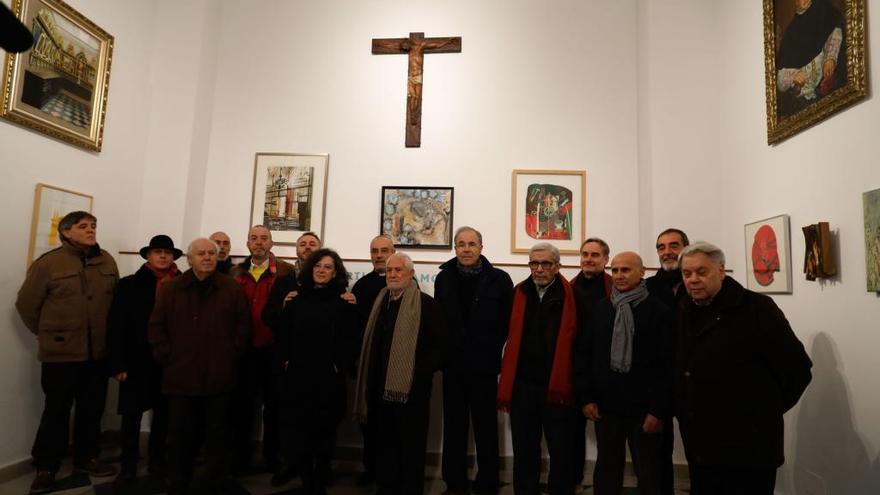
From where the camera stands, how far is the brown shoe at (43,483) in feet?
9.23

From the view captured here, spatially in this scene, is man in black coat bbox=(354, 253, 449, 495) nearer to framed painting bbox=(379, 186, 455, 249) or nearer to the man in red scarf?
the man in red scarf

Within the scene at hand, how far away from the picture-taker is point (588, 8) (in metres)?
4.20

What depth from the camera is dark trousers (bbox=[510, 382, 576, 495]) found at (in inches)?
97.9

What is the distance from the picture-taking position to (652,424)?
2.13 m

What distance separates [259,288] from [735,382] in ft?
9.11

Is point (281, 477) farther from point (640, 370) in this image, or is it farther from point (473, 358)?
point (640, 370)

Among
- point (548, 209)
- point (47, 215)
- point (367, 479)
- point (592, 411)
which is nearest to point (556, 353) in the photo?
point (592, 411)

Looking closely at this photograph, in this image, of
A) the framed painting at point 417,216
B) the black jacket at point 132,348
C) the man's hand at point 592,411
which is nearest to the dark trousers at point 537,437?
the man's hand at point 592,411

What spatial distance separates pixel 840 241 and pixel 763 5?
1.73m

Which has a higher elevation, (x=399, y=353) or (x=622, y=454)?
(x=399, y=353)

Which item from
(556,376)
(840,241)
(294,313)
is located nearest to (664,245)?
(840,241)

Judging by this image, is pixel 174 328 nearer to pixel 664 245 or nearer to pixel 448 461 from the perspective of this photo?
pixel 448 461

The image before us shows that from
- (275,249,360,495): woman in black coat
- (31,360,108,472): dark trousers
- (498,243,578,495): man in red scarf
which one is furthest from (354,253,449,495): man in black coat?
(31,360,108,472): dark trousers

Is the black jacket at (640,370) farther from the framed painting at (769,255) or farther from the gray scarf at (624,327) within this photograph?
the framed painting at (769,255)
